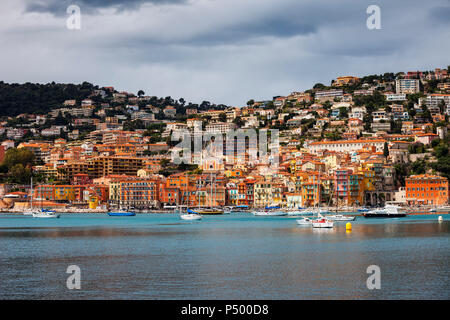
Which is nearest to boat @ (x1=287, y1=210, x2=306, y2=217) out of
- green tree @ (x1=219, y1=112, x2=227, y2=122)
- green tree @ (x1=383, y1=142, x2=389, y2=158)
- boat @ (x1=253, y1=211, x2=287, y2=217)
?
boat @ (x1=253, y1=211, x2=287, y2=217)

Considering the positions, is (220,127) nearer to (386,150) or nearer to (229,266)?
(386,150)

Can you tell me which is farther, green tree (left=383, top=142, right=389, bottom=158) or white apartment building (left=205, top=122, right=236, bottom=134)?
white apartment building (left=205, top=122, right=236, bottom=134)

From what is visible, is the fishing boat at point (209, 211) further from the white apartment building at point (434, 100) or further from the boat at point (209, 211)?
the white apartment building at point (434, 100)

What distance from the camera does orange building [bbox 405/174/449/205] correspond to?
87.0m

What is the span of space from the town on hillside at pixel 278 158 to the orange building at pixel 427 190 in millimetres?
133

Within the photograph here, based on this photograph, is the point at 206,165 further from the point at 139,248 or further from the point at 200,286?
the point at 200,286

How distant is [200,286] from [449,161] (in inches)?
3041

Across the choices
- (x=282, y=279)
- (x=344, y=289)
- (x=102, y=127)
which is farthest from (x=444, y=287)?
(x=102, y=127)

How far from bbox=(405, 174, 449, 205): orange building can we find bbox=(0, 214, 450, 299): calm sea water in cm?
4653

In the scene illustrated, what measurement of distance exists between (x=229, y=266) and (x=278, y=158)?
279 ft

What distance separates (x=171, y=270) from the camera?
83.5 ft

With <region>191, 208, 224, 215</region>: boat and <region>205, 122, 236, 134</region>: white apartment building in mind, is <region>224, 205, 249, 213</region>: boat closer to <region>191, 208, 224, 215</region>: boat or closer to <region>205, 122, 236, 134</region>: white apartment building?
<region>191, 208, 224, 215</region>: boat
